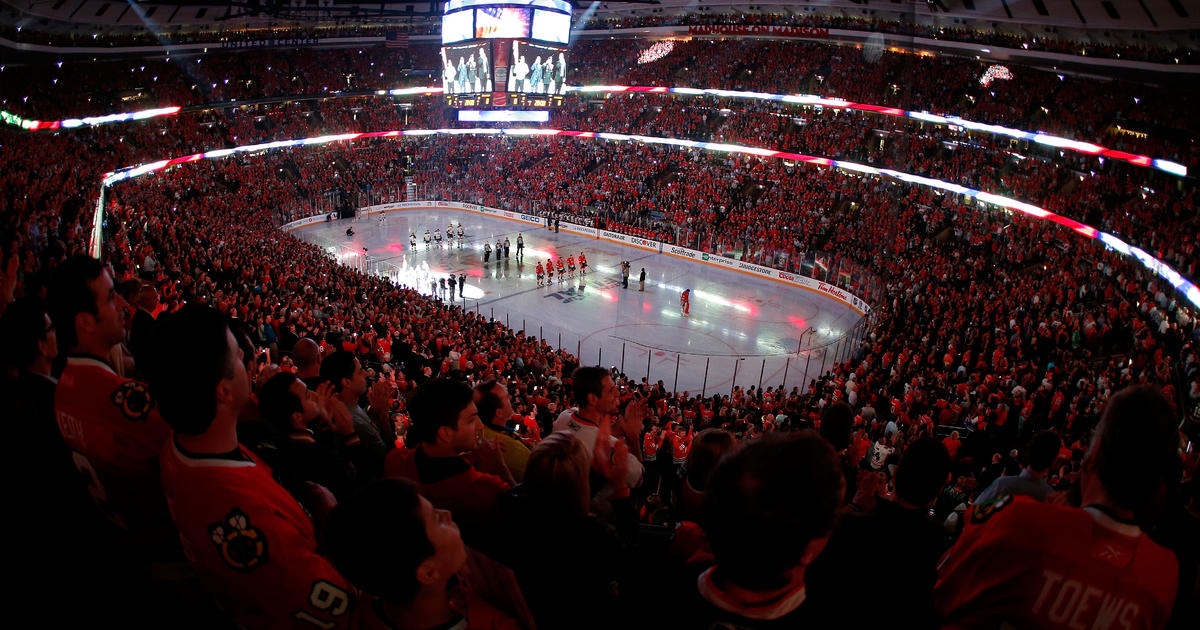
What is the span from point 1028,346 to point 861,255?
40.7 feet

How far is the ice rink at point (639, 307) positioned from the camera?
22000 millimetres

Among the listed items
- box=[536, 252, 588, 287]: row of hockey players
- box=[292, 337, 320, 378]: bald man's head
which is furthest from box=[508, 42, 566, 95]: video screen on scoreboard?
box=[292, 337, 320, 378]: bald man's head

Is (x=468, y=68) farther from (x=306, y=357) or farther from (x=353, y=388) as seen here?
(x=353, y=388)

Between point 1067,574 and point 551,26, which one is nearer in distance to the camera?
point 1067,574

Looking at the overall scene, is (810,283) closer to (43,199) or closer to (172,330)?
(43,199)

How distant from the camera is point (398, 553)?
6.43 ft

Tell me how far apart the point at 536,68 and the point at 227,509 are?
115 ft

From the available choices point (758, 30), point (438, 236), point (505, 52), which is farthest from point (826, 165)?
point (438, 236)

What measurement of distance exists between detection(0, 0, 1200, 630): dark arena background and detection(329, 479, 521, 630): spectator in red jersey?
0.01m

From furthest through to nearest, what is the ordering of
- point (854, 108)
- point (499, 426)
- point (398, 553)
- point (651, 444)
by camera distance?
point (854, 108) → point (651, 444) → point (499, 426) → point (398, 553)

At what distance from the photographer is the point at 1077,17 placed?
27.9 meters

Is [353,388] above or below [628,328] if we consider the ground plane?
above

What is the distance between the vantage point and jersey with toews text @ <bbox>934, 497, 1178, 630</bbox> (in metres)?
2.45

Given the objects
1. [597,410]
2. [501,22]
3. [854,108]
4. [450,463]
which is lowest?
[597,410]
